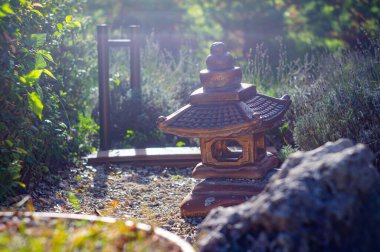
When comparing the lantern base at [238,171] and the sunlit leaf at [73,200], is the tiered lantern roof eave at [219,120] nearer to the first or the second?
the lantern base at [238,171]

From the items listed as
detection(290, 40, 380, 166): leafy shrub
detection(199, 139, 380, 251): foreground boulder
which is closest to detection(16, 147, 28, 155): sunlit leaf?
detection(199, 139, 380, 251): foreground boulder

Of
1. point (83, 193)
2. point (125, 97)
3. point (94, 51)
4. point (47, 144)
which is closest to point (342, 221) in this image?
point (83, 193)

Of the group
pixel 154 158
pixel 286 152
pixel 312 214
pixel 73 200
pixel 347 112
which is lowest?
pixel 154 158

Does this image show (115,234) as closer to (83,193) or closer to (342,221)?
(342,221)

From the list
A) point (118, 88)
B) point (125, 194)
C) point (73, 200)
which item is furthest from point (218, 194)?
point (118, 88)

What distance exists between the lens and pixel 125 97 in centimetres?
763

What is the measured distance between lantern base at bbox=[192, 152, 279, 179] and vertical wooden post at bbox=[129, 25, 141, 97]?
3.03 m

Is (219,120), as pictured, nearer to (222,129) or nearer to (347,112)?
(222,129)

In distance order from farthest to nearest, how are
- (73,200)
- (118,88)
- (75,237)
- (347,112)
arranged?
(118,88) → (347,112) → (73,200) → (75,237)

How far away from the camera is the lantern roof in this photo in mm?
4250

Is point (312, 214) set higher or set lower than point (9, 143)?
higher

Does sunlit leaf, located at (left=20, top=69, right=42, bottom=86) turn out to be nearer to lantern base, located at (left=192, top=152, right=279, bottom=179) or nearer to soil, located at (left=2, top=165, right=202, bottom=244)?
soil, located at (left=2, top=165, right=202, bottom=244)

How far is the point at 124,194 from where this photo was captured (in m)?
5.21

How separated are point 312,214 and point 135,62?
5.42 m
